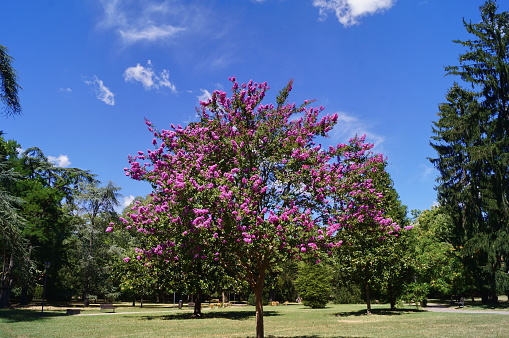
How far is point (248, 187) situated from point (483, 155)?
26106 millimetres

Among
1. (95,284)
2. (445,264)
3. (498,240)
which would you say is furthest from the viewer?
(95,284)

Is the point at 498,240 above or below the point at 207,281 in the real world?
above

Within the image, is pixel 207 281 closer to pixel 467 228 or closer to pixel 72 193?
pixel 467 228

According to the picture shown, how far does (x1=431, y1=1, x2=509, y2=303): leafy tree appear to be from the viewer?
2911cm

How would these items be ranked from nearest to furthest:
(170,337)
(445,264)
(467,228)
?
(170,337) < (467,228) < (445,264)

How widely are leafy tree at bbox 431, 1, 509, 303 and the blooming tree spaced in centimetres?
2331

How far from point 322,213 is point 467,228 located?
27486 mm

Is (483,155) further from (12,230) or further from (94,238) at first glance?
(94,238)

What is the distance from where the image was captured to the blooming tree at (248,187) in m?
9.34

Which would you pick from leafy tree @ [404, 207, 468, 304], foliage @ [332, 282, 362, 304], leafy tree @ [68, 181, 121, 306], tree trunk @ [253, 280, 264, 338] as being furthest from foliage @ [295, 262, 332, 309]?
tree trunk @ [253, 280, 264, 338]

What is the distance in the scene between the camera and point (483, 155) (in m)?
28.5

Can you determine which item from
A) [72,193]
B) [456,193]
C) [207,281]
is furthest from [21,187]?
[456,193]

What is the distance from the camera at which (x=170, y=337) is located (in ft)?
45.6

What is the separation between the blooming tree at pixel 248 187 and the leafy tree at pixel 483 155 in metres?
23.3
